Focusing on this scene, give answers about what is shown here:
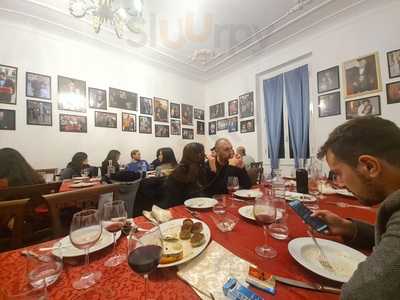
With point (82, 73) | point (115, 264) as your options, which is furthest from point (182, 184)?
point (82, 73)

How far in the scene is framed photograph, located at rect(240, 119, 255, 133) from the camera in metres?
5.09

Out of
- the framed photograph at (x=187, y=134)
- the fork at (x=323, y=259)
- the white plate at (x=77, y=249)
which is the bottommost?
the fork at (x=323, y=259)

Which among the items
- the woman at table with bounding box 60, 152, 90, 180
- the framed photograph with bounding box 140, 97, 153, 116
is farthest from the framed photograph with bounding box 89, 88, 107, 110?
the woman at table with bounding box 60, 152, 90, 180

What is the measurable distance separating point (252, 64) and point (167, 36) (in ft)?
7.59

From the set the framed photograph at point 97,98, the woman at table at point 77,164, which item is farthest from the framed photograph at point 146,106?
the woman at table at point 77,164

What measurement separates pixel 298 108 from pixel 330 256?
4155 millimetres

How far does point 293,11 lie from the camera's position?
3.38m

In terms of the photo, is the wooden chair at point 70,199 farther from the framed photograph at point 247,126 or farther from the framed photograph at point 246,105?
the framed photograph at point 246,105

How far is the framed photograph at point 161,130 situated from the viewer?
5.33 meters

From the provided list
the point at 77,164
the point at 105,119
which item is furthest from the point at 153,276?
the point at 105,119

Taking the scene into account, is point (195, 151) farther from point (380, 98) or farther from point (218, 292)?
point (380, 98)

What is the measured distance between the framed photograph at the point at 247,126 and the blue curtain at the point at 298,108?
1007mm

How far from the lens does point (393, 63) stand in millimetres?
2941

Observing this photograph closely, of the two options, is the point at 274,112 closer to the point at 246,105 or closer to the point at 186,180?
the point at 246,105
